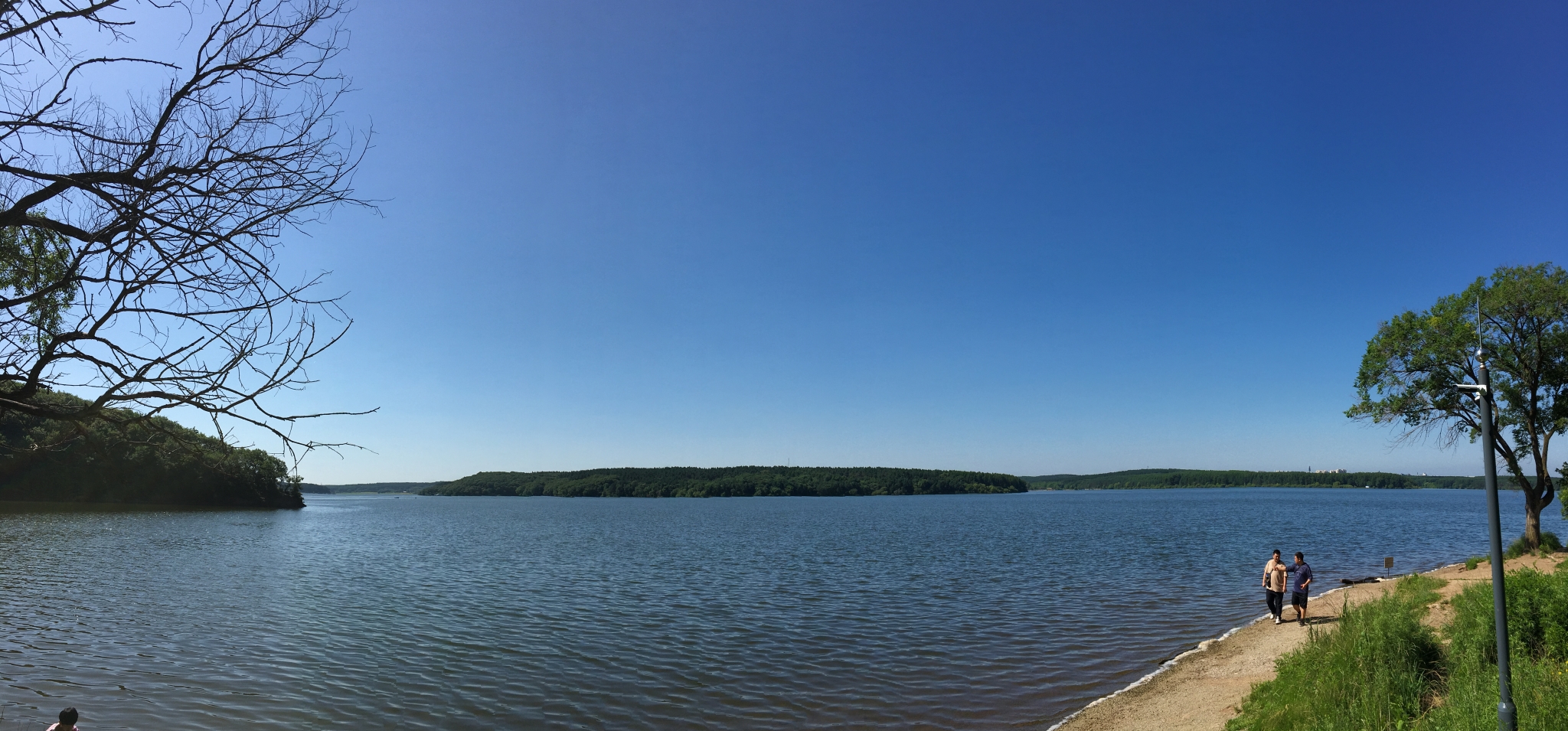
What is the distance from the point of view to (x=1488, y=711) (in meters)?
7.49

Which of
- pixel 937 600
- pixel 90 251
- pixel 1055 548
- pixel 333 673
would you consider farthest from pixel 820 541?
pixel 90 251

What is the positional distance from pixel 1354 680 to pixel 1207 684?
180 inches

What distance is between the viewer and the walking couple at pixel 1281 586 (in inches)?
733

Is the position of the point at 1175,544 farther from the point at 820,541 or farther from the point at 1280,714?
the point at 1280,714

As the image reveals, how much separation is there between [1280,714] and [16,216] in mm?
12391

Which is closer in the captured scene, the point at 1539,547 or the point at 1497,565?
the point at 1497,565

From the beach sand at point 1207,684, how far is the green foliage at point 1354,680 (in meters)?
0.97

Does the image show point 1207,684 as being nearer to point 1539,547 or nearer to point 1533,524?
point 1539,547

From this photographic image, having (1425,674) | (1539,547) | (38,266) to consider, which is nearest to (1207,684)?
(1425,674)

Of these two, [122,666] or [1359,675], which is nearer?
[1359,675]

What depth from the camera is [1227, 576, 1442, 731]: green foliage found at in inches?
330

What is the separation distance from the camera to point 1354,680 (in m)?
9.11

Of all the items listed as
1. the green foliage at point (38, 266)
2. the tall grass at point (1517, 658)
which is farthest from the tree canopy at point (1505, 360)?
the green foliage at point (38, 266)

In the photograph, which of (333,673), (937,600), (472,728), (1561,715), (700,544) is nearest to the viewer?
(1561,715)
